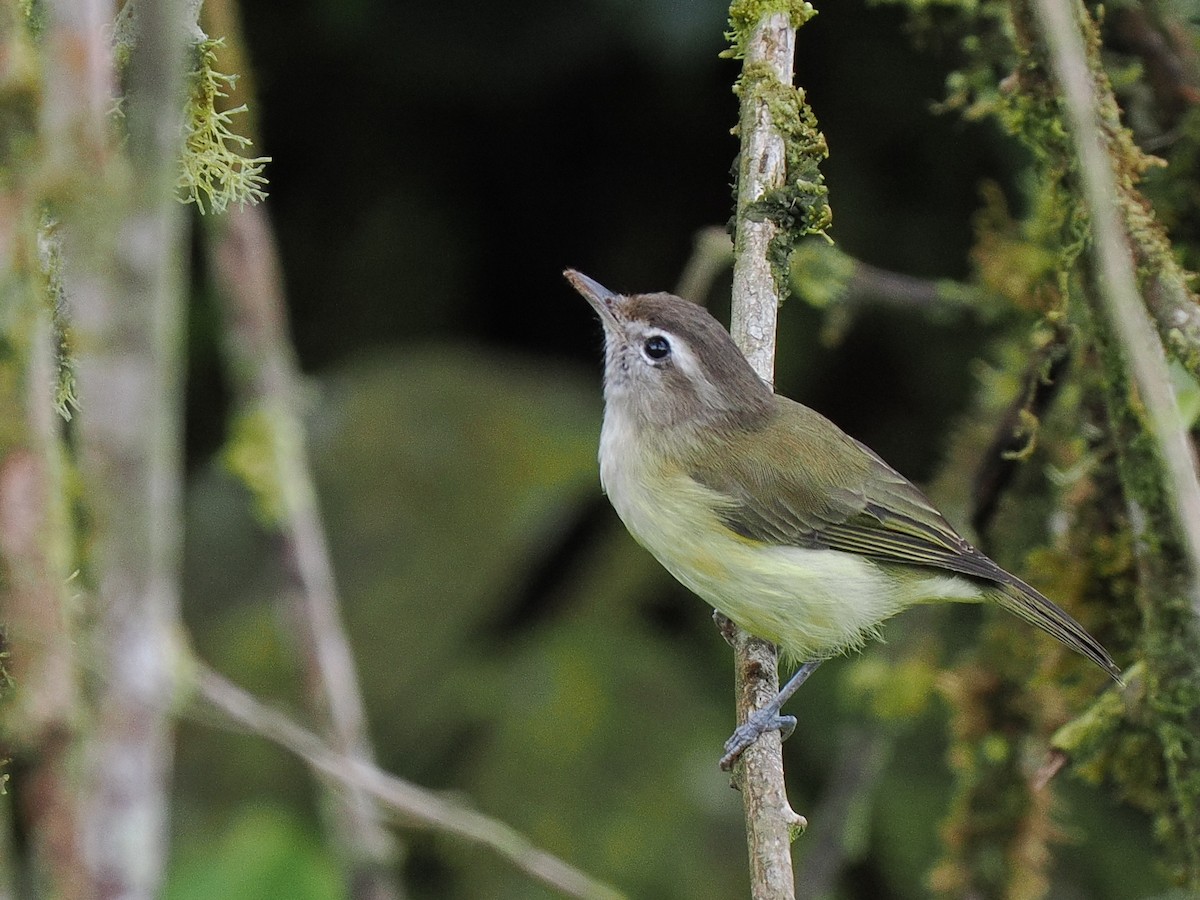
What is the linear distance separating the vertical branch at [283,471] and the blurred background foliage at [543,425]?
60 cm

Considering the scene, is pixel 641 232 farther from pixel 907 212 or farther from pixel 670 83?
pixel 907 212

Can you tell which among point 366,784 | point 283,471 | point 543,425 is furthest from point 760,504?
point 543,425

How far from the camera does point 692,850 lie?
16.9ft

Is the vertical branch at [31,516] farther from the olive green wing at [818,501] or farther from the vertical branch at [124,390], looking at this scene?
the olive green wing at [818,501]

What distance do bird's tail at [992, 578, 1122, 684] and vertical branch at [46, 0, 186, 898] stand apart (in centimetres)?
251

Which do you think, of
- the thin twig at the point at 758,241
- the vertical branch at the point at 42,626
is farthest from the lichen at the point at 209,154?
the thin twig at the point at 758,241

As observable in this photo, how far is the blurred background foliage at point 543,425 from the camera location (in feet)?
16.9

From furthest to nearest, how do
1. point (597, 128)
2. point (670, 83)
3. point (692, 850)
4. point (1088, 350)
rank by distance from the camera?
point (597, 128) → point (670, 83) → point (692, 850) → point (1088, 350)

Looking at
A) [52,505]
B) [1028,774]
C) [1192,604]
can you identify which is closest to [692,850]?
[1028,774]

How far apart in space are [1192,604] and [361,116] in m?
4.72

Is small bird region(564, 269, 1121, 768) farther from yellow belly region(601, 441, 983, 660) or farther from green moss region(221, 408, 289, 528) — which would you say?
green moss region(221, 408, 289, 528)

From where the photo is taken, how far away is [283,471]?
4.28 metres

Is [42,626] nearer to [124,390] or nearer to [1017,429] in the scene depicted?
[124,390]

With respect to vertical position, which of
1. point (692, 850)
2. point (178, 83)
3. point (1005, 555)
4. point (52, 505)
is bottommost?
point (692, 850)
